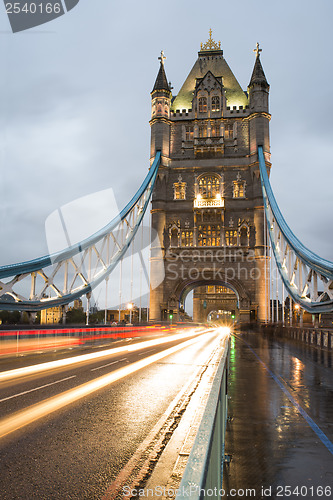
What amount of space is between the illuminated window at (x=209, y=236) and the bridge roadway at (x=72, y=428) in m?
39.1

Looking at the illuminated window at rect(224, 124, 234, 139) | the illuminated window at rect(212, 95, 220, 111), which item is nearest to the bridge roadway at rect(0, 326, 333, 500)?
the illuminated window at rect(224, 124, 234, 139)

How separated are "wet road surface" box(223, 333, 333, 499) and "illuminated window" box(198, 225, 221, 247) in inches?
1522

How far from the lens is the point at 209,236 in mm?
51219

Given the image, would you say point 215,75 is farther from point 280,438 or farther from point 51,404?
point 280,438

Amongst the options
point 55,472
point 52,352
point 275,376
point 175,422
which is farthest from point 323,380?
point 52,352

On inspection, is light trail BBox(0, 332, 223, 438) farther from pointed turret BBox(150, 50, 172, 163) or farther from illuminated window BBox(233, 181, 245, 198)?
pointed turret BBox(150, 50, 172, 163)

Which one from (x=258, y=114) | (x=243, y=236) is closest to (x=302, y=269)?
(x=243, y=236)

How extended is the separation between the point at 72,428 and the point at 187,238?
1787 inches

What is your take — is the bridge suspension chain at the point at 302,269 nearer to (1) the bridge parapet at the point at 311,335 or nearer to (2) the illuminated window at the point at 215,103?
(1) the bridge parapet at the point at 311,335

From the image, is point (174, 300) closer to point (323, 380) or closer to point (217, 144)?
point (217, 144)

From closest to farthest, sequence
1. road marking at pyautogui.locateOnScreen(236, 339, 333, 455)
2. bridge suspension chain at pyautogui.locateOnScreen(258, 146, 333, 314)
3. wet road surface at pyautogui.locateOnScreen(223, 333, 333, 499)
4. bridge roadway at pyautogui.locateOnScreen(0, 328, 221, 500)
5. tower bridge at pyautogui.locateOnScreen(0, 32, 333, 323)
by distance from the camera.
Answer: bridge roadway at pyautogui.locateOnScreen(0, 328, 221, 500)
wet road surface at pyautogui.locateOnScreen(223, 333, 333, 499)
road marking at pyautogui.locateOnScreen(236, 339, 333, 455)
bridge suspension chain at pyautogui.locateOnScreen(258, 146, 333, 314)
tower bridge at pyautogui.locateOnScreen(0, 32, 333, 323)

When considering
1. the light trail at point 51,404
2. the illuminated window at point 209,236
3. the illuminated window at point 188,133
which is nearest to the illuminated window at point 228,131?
the illuminated window at point 188,133

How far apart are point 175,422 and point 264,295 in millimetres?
42785

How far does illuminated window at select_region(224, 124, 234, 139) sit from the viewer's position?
54.0 metres
